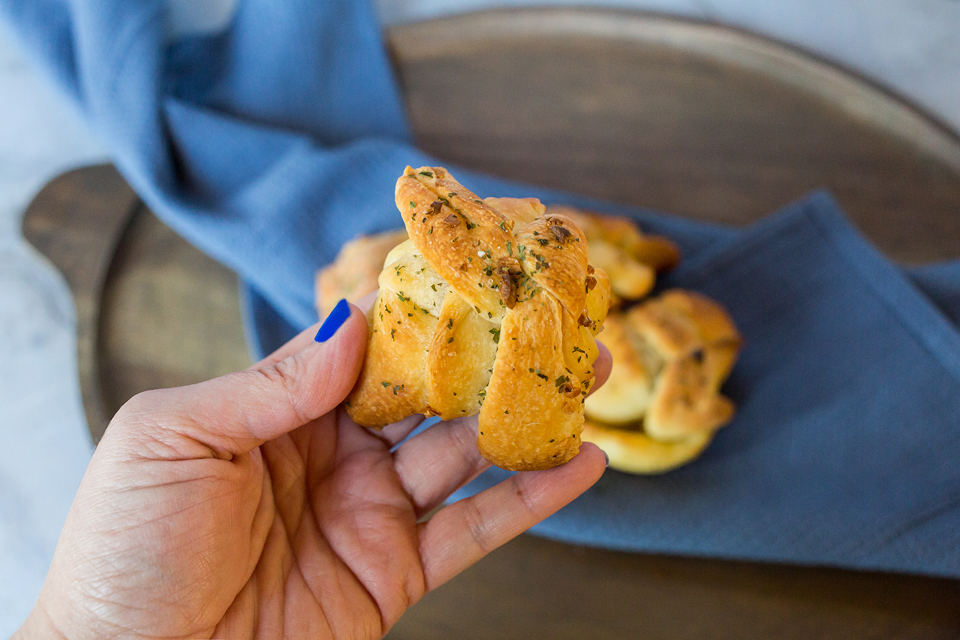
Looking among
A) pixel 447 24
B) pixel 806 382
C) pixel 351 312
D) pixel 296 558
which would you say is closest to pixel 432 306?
pixel 351 312

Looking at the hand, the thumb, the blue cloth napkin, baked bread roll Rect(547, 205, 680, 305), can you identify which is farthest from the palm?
baked bread roll Rect(547, 205, 680, 305)

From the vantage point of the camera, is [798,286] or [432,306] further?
[798,286]

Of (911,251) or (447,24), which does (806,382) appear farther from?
(447,24)

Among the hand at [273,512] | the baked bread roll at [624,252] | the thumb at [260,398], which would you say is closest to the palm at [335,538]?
the hand at [273,512]

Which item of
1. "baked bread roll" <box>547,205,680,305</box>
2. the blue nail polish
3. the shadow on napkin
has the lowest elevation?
the shadow on napkin

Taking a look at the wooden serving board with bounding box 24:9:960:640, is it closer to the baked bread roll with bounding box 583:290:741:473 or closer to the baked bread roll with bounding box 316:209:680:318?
the baked bread roll with bounding box 583:290:741:473

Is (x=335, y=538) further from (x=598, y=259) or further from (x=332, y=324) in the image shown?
(x=598, y=259)

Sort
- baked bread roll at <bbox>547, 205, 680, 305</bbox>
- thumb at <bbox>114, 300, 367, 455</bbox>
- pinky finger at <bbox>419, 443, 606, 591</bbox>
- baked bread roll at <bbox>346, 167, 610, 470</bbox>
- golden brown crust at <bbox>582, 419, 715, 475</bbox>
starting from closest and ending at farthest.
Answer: baked bread roll at <bbox>346, 167, 610, 470</bbox>, thumb at <bbox>114, 300, 367, 455</bbox>, pinky finger at <bbox>419, 443, 606, 591</bbox>, golden brown crust at <bbox>582, 419, 715, 475</bbox>, baked bread roll at <bbox>547, 205, 680, 305</bbox>
